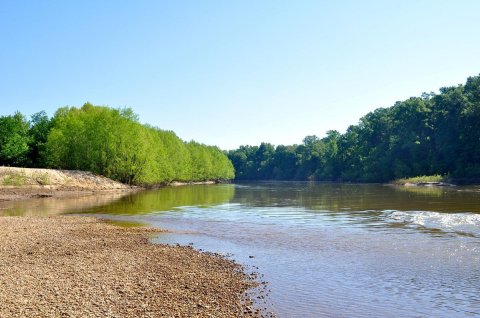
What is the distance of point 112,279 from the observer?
16594mm

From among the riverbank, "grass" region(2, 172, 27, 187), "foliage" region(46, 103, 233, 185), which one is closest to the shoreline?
"grass" region(2, 172, 27, 187)

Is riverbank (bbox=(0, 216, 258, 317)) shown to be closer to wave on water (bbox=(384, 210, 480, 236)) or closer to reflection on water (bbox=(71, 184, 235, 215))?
wave on water (bbox=(384, 210, 480, 236))

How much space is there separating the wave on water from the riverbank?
756 inches

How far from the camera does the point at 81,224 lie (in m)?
34.4

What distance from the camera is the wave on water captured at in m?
31.0

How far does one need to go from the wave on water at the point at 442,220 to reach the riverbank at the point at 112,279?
19202 millimetres

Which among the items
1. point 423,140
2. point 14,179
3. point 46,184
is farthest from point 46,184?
point 423,140

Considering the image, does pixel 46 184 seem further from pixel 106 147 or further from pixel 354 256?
pixel 354 256

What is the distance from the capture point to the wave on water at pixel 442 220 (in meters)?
31.0

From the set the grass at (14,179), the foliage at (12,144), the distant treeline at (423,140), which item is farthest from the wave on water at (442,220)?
the foliage at (12,144)

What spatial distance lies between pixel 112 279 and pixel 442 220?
29630mm

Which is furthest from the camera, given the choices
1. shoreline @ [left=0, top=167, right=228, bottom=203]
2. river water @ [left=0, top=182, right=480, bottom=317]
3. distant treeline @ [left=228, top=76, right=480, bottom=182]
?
distant treeline @ [left=228, top=76, right=480, bottom=182]

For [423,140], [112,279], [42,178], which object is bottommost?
[112,279]

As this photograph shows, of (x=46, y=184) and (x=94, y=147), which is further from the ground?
(x=94, y=147)
